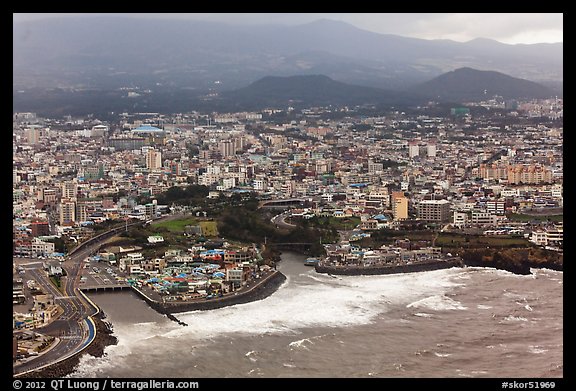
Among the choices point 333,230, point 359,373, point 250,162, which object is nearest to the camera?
point 359,373

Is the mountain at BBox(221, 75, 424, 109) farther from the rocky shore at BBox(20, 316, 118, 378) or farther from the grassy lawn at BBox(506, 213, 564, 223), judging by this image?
the rocky shore at BBox(20, 316, 118, 378)

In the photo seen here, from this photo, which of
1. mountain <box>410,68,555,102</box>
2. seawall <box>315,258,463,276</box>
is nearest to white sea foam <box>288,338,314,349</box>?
seawall <box>315,258,463,276</box>

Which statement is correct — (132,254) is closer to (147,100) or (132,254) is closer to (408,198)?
Answer: (408,198)

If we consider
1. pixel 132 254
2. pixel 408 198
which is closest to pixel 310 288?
pixel 132 254

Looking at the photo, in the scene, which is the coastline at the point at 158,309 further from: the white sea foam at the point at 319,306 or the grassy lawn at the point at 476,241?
the grassy lawn at the point at 476,241

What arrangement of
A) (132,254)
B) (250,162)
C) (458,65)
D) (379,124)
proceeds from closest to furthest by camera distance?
(132,254) < (250,162) < (379,124) < (458,65)

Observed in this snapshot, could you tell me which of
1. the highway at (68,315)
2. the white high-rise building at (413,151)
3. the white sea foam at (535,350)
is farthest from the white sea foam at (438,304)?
the white high-rise building at (413,151)

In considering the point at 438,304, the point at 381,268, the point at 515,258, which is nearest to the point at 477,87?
the point at 515,258
